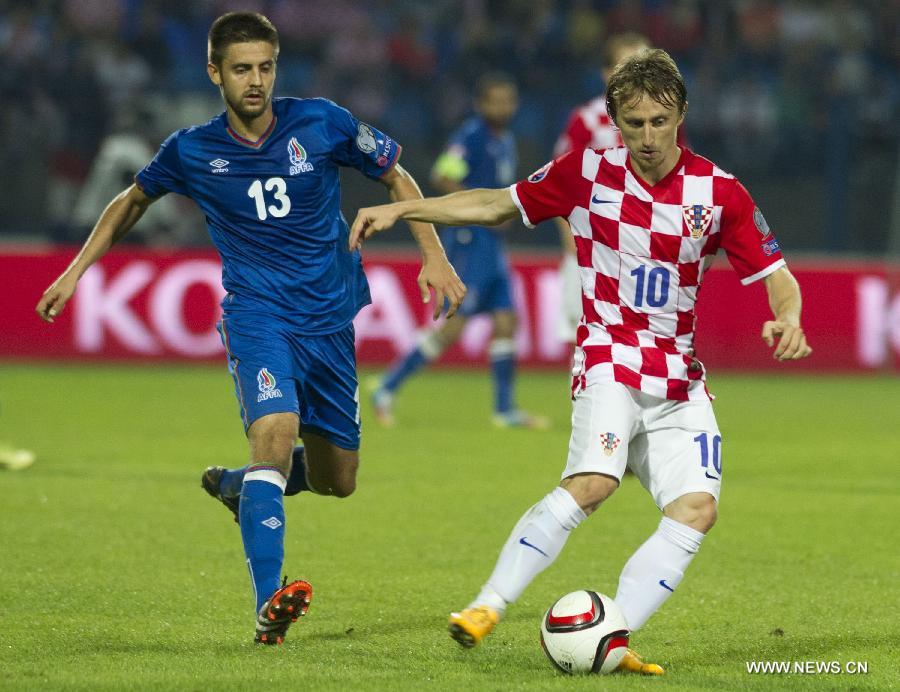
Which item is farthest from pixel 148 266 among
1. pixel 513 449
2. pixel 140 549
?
pixel 140 549

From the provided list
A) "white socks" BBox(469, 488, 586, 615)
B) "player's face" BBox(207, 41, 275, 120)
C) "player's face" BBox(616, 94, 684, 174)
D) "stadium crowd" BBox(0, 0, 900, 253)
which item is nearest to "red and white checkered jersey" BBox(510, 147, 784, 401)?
"player's face" BBox(616, 94, 684, 174)

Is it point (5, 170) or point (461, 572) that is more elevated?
point (5, 170)

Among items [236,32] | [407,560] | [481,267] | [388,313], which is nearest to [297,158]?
[236,32]

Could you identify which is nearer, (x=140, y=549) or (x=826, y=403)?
(x=140, y=549)

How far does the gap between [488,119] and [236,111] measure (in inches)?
225

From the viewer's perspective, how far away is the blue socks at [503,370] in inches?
437

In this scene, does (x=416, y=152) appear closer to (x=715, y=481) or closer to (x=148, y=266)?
(x=148, y=266)

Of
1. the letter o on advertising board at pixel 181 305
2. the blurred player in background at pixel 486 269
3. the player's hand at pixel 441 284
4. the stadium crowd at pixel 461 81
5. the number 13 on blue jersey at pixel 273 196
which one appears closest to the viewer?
the player's hand at pixel 441 284

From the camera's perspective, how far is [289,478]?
6.01 meters

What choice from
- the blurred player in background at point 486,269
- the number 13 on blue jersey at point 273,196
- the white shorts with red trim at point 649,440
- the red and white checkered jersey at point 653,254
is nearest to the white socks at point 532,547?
the white shorts with red trim at point 649,440

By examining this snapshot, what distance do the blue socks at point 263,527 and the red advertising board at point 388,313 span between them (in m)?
9.54

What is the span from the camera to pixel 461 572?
20.1 feet

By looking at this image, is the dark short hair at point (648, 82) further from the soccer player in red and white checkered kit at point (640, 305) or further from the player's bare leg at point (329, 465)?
the player's bare leg at point (329, 465)

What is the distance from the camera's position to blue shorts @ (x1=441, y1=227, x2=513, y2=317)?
11125mm
